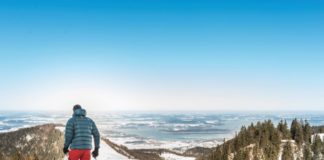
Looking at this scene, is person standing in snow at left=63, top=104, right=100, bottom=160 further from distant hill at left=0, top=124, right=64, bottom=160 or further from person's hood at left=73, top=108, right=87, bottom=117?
distant hill at left=0, top=124, right=64, bottom=160

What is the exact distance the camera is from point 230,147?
A: 111 meters

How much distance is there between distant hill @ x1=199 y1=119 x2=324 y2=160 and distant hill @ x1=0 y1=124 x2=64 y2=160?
7502 centimetres

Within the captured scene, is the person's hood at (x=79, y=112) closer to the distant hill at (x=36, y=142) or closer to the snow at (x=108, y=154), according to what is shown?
the snow at (x=108, y=154)

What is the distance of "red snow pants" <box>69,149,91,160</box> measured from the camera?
1545cm

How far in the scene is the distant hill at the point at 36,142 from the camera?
17488cm

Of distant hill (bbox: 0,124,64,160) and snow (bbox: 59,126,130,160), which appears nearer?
snow (bbox: 59,126,130,160)

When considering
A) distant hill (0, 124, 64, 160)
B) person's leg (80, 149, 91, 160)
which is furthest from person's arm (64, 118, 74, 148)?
distant hill (0, 124, 64, 160)

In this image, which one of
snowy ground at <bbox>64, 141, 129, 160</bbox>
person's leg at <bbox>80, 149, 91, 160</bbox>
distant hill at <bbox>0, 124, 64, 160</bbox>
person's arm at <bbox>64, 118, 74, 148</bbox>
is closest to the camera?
person's arm at <bbox>64, 118, 74, 148</bbox>

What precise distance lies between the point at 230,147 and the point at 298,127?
22245 millimetres

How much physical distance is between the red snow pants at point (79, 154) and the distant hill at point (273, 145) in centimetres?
8612

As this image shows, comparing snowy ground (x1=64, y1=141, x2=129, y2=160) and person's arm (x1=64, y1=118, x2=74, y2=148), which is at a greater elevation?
person's arm (x1=64, y1=118, x2=74, y2=148)

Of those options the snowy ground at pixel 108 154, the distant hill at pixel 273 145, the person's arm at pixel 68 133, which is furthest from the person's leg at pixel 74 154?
the snowy ground at pixel 108 154

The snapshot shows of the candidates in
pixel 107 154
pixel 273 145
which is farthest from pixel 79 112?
pixel 107 154

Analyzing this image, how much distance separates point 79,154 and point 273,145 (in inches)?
3985
